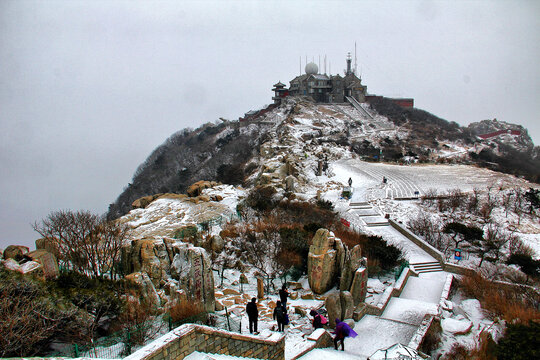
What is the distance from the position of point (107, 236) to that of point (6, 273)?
560cm

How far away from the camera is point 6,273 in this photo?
8648 mm

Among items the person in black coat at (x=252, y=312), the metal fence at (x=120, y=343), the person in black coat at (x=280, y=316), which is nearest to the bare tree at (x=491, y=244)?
the person in black coat at (x=280, y=316)

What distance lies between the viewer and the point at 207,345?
24.3 feet

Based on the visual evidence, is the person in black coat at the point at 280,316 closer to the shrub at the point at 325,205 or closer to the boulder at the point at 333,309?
the boulder at the point at 333,309

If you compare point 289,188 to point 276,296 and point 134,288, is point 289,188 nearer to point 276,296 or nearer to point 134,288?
point 276,296

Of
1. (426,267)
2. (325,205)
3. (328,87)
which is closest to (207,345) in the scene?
(426,267)

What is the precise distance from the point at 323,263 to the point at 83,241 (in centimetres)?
950

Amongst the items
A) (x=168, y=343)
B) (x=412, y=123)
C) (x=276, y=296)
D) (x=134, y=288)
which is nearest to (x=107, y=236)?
(x=134, y=288)

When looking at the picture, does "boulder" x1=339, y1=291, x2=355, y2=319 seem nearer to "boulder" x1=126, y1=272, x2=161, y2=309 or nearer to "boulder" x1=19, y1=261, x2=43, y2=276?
"boulder" x1=126, y1=272, x2=161, y2=309

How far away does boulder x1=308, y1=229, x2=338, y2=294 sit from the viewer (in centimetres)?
1334

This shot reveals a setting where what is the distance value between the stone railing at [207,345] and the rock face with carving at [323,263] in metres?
4.95

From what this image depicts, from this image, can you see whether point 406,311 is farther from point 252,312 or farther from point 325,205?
point 325,205

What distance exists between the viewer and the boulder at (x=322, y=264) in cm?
1334

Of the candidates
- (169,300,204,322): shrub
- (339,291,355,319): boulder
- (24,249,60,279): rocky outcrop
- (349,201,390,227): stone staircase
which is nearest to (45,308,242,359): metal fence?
(169,300,204,322): shrub
